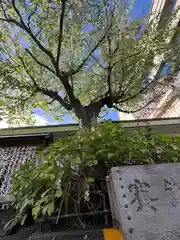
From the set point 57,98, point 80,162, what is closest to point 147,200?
point 80,162

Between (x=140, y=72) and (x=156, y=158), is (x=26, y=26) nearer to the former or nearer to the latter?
(x=140, y=72)

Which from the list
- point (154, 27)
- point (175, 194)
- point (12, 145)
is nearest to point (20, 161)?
point (12, 145)

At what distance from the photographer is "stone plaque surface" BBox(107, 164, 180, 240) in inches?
28.3

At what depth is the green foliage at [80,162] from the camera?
0.98m

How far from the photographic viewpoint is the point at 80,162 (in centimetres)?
103

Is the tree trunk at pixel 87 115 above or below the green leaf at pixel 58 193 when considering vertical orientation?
above

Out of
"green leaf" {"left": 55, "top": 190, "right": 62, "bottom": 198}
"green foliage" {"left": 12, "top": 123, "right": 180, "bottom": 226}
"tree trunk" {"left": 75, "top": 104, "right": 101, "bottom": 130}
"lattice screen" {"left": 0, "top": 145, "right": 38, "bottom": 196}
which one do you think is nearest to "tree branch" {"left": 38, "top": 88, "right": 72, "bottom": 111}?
"tree trunk" {"left": 75, "top": 104, "right": 101, "bottom": 130}

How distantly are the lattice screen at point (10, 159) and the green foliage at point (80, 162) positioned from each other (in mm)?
951

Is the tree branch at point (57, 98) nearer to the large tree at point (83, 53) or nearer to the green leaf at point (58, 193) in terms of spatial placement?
the large tree at point (83, 53)

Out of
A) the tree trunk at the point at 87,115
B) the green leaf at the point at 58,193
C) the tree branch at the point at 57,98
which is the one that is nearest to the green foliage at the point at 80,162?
the green leaf at the point at 58,193

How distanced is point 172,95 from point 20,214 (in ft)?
13.5

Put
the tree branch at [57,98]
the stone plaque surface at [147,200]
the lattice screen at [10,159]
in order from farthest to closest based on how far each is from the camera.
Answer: the tree branch at [57,98] < the lattice screen at [10,159] < the stone plaque surface at [147,200]

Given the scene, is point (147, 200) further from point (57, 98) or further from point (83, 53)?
point (83, 53)

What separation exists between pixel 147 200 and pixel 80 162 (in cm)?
40
